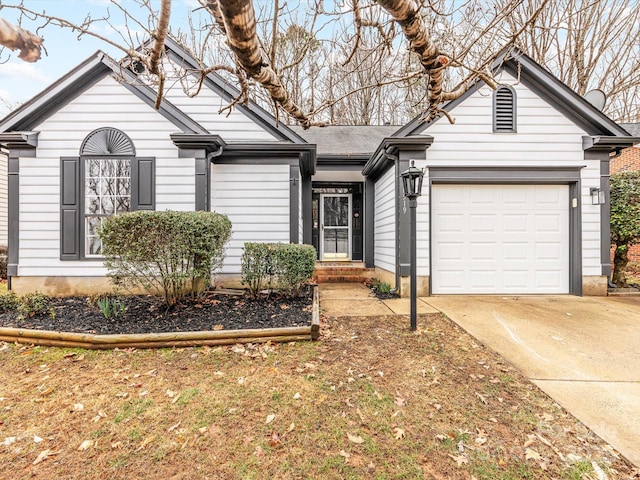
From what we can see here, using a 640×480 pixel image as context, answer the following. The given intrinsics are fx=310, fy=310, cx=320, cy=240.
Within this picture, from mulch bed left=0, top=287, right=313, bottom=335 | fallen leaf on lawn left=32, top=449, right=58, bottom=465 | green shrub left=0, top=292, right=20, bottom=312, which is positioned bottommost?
fallen leaf on lawn left=32, top=449, right=58, bottom=465

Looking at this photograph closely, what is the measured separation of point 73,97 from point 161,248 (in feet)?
13.0

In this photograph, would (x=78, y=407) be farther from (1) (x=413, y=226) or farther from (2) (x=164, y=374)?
(1) (x=413, y=226)

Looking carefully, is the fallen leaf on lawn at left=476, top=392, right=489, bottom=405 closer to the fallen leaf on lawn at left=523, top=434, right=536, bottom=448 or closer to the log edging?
the fallen leaf on lawn at left=523, top=434, right=536, bottom=448

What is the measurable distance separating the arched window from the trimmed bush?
7.76 ft

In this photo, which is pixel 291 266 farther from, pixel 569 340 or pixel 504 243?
pixel 504 243

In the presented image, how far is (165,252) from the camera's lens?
13.9 ft

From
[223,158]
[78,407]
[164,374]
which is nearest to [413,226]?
[164,374]

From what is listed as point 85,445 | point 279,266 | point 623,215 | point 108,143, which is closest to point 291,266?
point 279,266

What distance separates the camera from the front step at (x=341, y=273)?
26.1 feet

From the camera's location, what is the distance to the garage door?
6012mm

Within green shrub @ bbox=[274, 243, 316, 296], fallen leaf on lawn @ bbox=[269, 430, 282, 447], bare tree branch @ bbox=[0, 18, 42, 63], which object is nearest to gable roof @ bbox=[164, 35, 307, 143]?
green shrub @ bbox=[274, 243, 316, 296]

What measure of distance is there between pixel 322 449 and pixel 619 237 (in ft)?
24.4

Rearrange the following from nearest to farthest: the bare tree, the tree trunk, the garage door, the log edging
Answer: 1. the log edging
2. the garage door
3. the tree trunk
4. the bare tree

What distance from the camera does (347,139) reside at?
31.3 ft
